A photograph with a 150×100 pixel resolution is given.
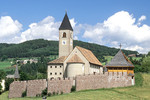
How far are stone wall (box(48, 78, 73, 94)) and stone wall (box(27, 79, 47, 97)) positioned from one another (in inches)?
63.3

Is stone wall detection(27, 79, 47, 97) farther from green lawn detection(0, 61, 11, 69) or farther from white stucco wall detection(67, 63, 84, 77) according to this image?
green lawn detection(0, 61, 11, 69)

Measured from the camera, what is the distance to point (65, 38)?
70.4 m

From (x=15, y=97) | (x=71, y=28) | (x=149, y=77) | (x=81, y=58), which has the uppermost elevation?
(x=71, y=28)

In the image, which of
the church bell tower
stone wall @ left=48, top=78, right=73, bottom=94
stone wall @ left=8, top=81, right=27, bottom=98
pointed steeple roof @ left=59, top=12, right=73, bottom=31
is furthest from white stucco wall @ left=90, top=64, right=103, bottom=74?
stone wall @ left=8, top=81, right=27, bottom=98

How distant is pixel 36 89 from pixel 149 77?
2149cm

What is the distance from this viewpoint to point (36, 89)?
54.5 m

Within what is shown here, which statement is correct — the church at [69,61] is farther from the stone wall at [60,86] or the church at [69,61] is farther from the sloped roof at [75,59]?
the stone wall at [60,86]

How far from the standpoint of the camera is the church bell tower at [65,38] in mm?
69938

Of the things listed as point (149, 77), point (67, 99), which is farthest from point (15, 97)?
point (149, 77)

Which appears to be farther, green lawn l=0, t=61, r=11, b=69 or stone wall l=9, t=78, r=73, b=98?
green lawn l=0, t=61, r=11, b=69

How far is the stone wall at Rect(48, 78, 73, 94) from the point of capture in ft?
167

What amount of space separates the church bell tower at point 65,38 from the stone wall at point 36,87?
1630 cm

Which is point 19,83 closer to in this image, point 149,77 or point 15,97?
point 15,97

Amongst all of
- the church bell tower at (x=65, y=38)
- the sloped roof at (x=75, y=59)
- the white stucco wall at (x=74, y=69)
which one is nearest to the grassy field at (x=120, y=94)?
the white stucco wall at (x=74, y=69)
